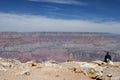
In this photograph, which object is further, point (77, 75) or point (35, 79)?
point (77, 75)

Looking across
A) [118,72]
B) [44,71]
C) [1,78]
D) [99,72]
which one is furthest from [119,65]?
[1,78]

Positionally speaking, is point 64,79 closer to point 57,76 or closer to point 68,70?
point 57,76

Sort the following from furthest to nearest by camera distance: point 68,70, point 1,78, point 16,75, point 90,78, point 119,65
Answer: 1. point 119,65
2. point 68,70
3. point 90,78
4. point 16,75
5. point 1,78

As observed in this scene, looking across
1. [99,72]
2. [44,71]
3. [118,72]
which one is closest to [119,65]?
[118,72]

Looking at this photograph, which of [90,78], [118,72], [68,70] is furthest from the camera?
[118,72]

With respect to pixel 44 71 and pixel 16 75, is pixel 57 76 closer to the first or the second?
pixel 44 71

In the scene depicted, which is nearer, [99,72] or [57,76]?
[57,76]

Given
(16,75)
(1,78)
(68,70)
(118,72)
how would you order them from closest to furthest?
(1,78) → (16,75) → (68,70) → (118,72)

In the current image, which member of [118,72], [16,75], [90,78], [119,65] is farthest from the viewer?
[119,65]
